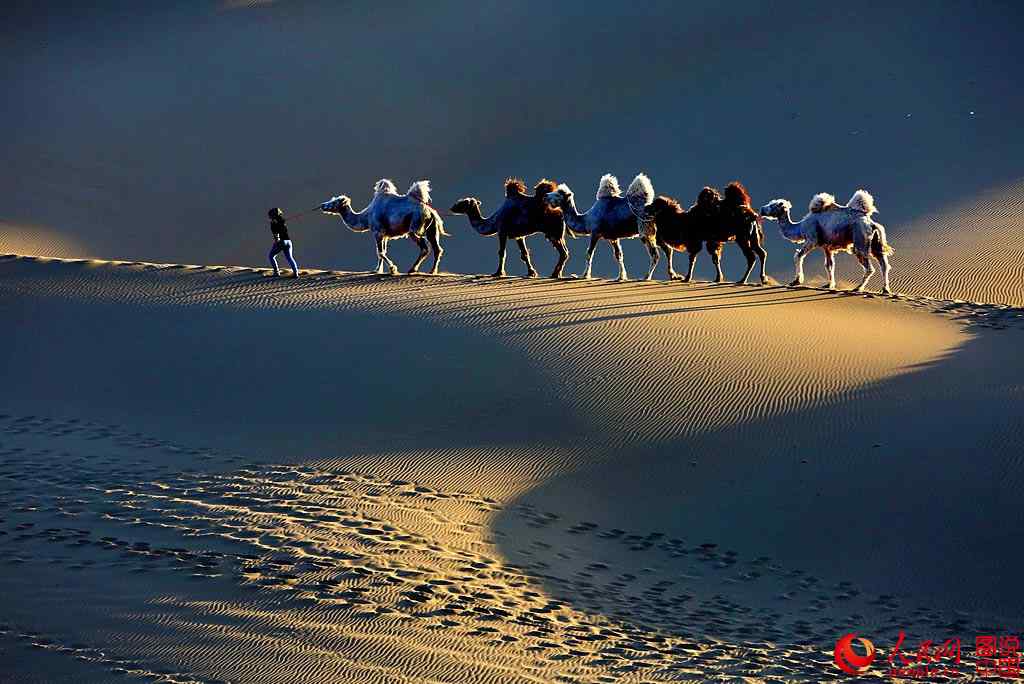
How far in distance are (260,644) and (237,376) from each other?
6412 millimetres

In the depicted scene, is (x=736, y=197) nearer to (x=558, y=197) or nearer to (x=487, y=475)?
(x=558, y=197)

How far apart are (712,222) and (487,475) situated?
21.6ft

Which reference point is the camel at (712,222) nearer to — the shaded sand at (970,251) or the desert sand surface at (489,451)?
the desert sand surface at (489,451)

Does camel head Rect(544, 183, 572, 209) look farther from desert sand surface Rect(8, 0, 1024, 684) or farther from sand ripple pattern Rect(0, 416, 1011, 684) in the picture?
sand ripple pattern Rect(0, 416, 1011, 684)

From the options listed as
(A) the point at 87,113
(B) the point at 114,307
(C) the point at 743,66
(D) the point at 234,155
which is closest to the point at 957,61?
(C) the point at 743,66

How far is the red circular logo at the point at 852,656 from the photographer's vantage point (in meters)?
9.24

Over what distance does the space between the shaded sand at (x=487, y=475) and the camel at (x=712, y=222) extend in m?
0.65

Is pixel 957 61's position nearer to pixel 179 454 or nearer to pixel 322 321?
pixel 322 321

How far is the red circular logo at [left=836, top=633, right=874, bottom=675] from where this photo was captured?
30.3 feet

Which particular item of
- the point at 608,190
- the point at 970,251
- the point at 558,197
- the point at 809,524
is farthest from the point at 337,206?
the point at 970,251

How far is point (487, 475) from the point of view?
12.4 metres

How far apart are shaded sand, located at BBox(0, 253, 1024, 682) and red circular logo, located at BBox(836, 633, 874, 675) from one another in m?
0.15

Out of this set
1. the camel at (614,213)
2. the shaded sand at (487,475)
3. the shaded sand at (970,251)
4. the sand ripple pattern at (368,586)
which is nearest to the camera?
the sand ripple pattern at (368,586)

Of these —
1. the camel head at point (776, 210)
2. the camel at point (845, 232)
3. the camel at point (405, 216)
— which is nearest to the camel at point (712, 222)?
the camel at point (845, 232)
